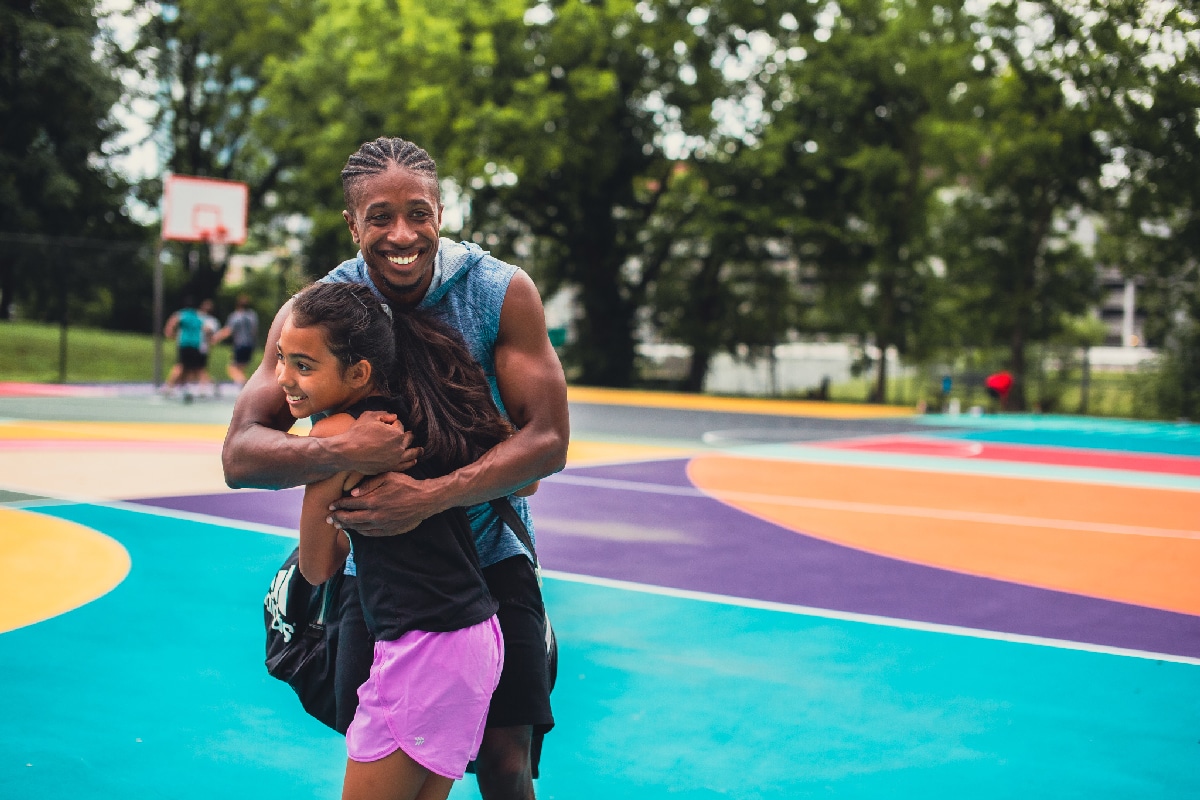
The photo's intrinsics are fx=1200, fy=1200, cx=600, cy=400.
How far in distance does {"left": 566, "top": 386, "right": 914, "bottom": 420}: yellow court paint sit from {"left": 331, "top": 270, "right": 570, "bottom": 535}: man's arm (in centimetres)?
1893

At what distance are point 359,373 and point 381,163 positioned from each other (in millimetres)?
487

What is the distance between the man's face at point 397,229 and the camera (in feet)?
8.25

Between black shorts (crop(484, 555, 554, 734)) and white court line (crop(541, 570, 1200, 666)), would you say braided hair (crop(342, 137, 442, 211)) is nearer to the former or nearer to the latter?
black shorts (crop(484, 555, 554, 734))

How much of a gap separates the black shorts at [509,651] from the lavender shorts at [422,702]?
0.10 metres

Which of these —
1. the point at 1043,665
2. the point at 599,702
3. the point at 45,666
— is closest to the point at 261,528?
the point at 45,666

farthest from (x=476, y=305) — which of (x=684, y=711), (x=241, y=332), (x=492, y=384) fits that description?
(x=241, y=332)

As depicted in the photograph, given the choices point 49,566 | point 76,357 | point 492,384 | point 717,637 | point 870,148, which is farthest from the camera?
point 76,357

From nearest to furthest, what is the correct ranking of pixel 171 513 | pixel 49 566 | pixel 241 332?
pixel 49 566 → pixel 171 513 → pixel 241 332

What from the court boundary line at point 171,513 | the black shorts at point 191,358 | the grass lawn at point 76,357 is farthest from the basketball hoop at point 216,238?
the court boundary line at point 171,513

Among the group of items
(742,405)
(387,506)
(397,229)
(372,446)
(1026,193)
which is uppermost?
(1026,193)

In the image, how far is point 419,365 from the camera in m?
2.46

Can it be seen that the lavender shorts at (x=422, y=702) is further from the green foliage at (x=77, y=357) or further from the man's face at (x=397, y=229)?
the green foliage at (x=77, y=357)

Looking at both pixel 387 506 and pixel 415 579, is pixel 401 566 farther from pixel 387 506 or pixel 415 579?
pixel 387 506

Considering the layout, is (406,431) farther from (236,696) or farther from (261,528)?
(261,528)
